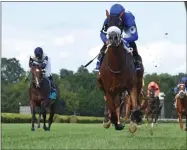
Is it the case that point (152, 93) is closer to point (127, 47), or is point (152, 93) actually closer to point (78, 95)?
point (127, 47)

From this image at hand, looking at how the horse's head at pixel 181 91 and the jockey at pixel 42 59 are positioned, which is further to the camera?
the horse's head at pixel 181 91

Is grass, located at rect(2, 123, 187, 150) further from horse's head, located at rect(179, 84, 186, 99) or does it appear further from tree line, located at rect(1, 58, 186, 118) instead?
tree line, located at rect(1, 58, 186, 118)

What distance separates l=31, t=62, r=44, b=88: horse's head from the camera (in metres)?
19.2

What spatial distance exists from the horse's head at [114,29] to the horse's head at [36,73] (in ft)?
22.4

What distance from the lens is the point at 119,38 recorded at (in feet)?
39.7

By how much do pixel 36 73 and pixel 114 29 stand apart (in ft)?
25.9

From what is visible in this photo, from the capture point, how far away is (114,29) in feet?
38.4

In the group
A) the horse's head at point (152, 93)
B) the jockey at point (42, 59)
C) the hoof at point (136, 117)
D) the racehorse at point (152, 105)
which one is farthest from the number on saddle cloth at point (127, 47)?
the horse's head at point (152, 93)

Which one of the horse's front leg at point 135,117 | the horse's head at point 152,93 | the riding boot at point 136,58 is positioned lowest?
the horse's front leg at point 135,117

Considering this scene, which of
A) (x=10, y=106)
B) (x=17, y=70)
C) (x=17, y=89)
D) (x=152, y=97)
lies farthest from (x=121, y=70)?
→ (x=17, y=70)

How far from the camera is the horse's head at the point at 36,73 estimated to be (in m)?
19.2

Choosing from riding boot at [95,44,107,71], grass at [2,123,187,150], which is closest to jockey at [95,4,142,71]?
riding boot at [95,44,107,71]

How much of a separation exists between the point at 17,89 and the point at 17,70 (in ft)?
142

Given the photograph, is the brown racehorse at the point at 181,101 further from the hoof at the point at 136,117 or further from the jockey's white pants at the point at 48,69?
the hoof at the point at 136,117
